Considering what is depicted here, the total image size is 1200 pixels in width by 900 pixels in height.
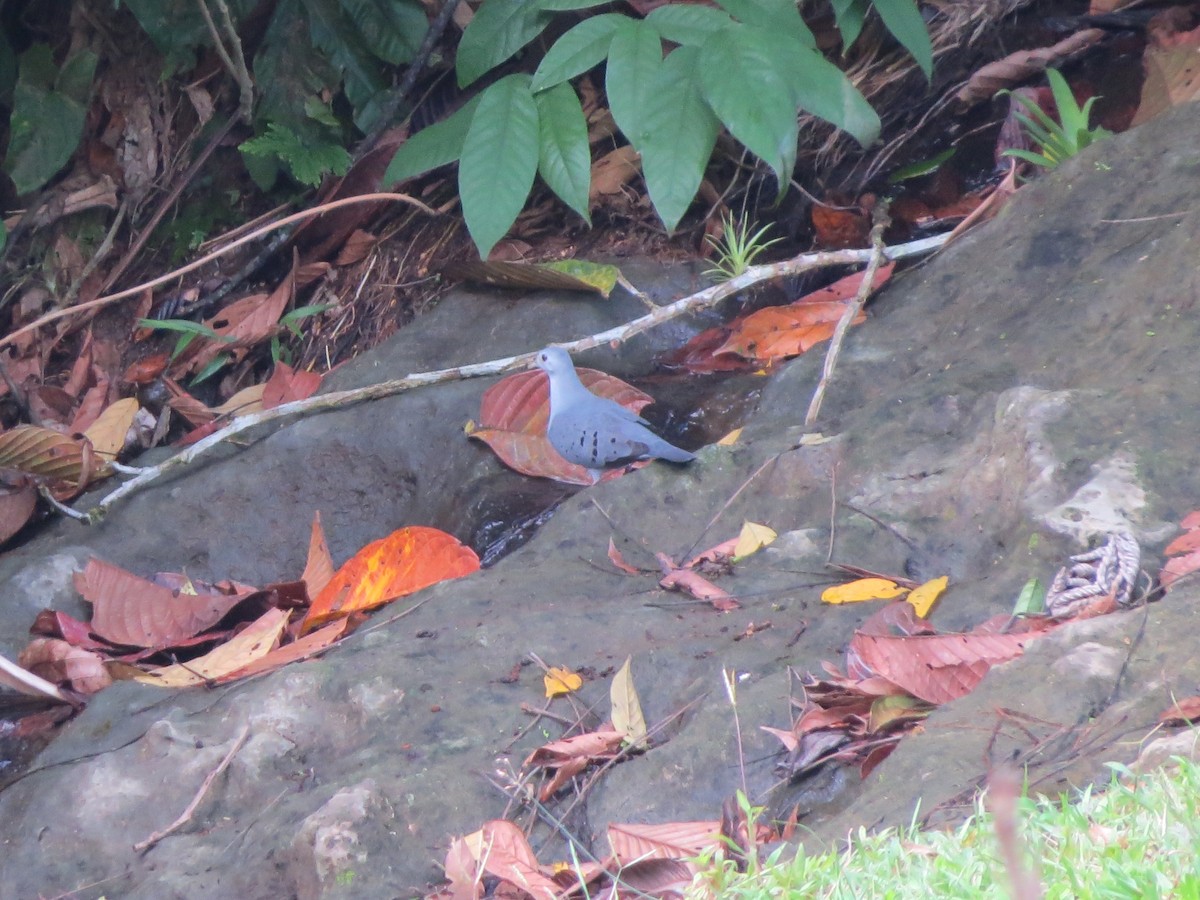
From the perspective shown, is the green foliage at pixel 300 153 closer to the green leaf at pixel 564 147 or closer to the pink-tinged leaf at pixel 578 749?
the green leaf at pixel 564 147

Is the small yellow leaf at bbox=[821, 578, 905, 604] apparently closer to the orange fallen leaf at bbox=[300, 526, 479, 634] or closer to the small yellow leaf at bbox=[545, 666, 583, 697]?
the small yellow leaf at bbox=[545, 666, 583, 697]

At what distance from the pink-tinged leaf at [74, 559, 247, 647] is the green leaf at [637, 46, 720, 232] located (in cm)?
204

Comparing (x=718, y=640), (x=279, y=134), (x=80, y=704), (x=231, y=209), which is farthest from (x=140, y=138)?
(x=718, y=640)

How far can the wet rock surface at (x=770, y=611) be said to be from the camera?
85.5 inches

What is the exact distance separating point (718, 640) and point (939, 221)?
3.18m

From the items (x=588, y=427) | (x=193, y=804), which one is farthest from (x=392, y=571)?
(x=193, y=804)

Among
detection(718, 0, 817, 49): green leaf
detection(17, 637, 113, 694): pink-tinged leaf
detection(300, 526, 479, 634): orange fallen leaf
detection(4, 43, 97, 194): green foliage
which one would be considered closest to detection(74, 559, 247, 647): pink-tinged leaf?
detection(17, 637, 113, 694): pink-tinged leaf

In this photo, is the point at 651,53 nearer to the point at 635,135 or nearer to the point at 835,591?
the point at 635,135

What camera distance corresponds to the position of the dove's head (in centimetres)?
451

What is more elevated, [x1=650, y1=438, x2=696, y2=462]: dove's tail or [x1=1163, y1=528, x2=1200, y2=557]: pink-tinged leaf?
[x1=1163, y1=528, x2=1200, y2=557]: pink-tinged leaf

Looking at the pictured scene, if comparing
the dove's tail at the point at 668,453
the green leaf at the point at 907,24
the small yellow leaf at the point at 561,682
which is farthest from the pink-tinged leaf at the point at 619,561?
the green leaf at the point at 907,24

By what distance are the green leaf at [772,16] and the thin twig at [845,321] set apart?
2.72ft

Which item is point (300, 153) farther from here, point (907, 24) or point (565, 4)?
point (907, 24)

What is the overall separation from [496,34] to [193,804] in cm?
343
